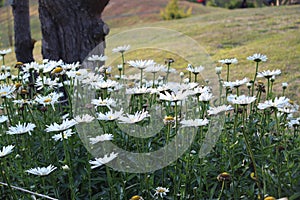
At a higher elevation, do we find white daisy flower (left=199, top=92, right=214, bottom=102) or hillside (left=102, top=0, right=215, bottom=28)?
white daisy flower (left=199, top=92, right=214, bottom=102)

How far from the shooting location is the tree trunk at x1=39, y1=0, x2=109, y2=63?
3.68 m

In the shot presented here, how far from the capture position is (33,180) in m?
1.84

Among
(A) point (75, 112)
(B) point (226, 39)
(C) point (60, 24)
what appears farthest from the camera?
(B) point (226, 39)

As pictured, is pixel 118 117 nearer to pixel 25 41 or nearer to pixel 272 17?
pixel 25 41

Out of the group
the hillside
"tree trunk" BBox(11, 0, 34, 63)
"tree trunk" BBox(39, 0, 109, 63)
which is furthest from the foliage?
"tree trunk" BBox(39, 0, 109, 63)

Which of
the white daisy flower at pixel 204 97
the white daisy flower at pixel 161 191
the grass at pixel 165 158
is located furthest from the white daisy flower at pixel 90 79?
the white daisy flower at pixel 161 191

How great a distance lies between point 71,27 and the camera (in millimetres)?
3736

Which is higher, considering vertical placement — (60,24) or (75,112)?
(60,24)

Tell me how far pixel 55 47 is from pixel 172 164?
7.41 ft

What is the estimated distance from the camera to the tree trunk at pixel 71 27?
3678 mm

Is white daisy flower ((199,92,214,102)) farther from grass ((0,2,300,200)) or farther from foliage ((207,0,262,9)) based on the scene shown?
foliage ((207,0,262,9))

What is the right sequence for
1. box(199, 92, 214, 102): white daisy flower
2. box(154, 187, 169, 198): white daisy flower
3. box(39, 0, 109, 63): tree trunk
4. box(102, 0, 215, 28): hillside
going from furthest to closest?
box(102, 0, 215, 28): hillside, box(39, 0, 109, 63): tree trunk, box(199, 92, 214, 102): white daisy flower, box(154, 187, 169, 198): white daisy flower

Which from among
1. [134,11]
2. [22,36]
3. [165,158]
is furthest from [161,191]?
[134,11]

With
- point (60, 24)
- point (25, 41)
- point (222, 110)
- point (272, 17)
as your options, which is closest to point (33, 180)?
point (222, 110)
